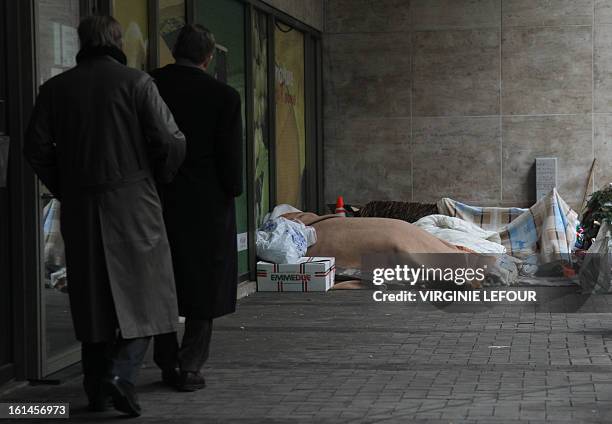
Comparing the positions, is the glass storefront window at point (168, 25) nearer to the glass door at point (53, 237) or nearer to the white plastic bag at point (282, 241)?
the glass door at point (53, 237)

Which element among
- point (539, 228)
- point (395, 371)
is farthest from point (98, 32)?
point (539, 228)

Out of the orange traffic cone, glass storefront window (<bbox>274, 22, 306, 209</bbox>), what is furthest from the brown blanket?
the orange traffic cone

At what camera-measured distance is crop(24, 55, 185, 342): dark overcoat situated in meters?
5.24

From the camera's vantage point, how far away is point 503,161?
1522 cm

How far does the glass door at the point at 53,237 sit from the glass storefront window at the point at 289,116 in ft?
19.5

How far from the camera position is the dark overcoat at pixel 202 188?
5859 mm

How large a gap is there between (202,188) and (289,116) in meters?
7.93

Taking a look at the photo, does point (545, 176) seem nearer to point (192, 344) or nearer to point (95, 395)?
point (192, 344)

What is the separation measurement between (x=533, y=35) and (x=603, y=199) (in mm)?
4475

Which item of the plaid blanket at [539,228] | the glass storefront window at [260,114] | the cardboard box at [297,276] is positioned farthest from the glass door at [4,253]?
the plaid blanket at [539,228]

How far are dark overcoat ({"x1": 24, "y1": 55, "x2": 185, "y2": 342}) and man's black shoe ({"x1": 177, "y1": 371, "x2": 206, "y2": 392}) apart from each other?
2.30ft

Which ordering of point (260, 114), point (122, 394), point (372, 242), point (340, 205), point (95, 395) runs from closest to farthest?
point (122, 394) < point (95, 395) < point (372, 242) < point (260, 114) < point (340, 205)

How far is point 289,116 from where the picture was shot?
13727 millimetres

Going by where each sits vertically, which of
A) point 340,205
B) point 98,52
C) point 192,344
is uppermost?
point 98,52
